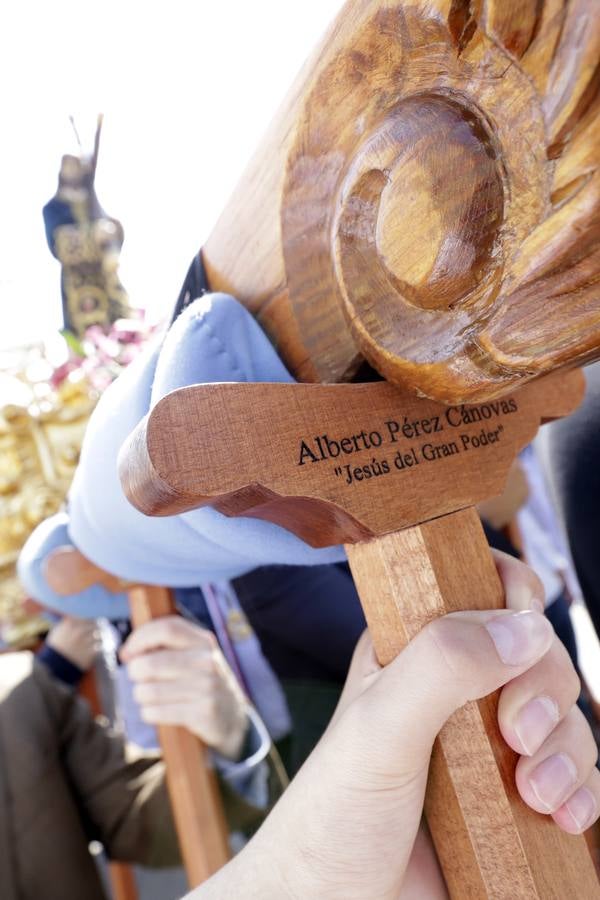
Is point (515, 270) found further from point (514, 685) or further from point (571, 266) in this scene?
point (514, 685)

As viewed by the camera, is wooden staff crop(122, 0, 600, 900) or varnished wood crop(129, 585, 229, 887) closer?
wooden staff crop(122, 0, 600, 900)

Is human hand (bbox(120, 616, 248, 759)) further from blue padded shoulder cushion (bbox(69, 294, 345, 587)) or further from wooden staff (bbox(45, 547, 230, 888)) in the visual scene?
blue padded shoulder cushion (bbox(69, 294, 345, 587))

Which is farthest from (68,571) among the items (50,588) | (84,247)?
(84,247)

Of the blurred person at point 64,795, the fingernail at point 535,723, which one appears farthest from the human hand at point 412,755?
the blurred person at point 64,795

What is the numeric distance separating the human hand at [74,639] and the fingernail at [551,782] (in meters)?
0.88

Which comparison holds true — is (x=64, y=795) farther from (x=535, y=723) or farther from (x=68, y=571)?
(x=535, y=723)

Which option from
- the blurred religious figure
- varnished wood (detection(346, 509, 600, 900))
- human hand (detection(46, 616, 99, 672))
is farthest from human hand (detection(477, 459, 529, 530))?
the blurred religious figure

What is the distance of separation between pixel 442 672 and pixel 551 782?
6cm

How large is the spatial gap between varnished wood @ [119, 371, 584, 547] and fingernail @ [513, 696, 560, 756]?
0.08 m

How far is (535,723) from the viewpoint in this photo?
223mm

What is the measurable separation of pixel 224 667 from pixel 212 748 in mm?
82

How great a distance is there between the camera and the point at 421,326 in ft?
0.69

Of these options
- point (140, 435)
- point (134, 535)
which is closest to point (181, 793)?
point (134, 535)

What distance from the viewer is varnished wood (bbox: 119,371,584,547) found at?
0.19 m
